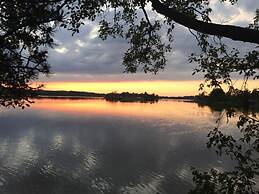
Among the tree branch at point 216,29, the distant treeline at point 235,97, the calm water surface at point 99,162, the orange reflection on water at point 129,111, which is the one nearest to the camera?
the tree branch at point 216,29

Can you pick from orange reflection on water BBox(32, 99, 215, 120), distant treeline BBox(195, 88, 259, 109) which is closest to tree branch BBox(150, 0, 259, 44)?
distant treeline BBox(195, 88, 259, 109)

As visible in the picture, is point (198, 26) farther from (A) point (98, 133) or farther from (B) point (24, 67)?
(A) point (98, 133)

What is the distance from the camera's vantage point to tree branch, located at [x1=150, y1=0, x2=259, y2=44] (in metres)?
6.41

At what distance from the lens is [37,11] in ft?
29.2

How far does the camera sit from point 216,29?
671 centimetres

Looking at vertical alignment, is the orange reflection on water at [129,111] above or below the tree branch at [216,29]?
below

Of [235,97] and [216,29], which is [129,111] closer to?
[235,97]

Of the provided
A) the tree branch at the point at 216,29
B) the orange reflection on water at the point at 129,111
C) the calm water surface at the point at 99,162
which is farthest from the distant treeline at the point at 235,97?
the orange reflection on water at the point at 129,111

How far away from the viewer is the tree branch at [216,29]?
6414mm

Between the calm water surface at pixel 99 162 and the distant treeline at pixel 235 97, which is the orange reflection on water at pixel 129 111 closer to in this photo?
the calm water surface at pixel 99 162

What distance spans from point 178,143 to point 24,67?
1471 inches

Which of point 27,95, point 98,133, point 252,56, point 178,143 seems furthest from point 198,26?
point 98,133

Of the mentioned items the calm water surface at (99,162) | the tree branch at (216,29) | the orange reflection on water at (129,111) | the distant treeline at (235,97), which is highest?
the tree branch at (216,29)

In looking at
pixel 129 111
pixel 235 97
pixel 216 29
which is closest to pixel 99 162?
pixel 235 97
